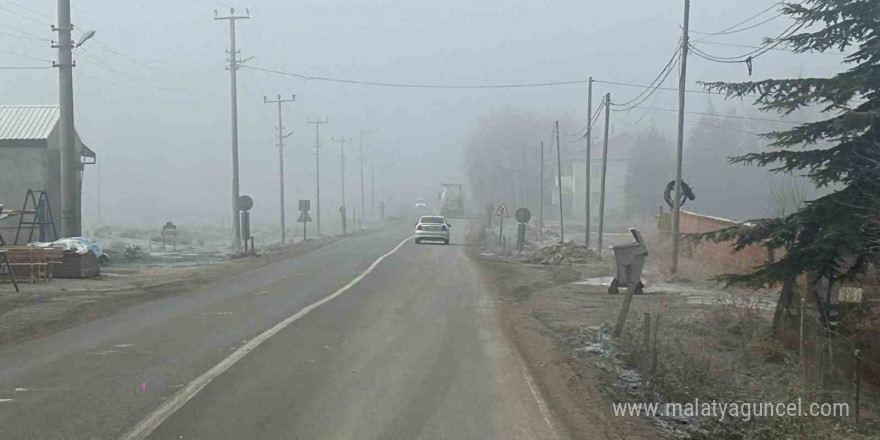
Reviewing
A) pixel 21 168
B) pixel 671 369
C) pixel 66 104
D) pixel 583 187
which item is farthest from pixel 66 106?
pixel 583 187

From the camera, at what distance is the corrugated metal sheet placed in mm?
34906

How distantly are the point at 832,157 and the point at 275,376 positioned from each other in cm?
897

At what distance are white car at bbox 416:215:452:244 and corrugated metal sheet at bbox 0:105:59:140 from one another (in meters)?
20.9

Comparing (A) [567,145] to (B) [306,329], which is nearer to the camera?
(B) [306,329]

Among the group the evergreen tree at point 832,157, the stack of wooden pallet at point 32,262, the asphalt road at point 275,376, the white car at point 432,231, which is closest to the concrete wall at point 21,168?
the stack of wooden pallet at point 32,262

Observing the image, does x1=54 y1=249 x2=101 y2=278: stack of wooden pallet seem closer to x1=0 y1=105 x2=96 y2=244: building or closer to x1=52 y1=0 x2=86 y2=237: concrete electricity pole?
x1=52 y1=0 x2=86 y2=237: concrete electricity pole

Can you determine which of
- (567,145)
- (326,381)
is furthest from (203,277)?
(567,145)

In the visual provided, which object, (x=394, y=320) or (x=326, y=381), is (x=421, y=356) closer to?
(x=326, y=381)

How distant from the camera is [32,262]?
2130 centimetres

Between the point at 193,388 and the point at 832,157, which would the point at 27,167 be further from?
the point at 832,157

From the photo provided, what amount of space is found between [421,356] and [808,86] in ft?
24.2

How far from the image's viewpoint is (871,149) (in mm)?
12312

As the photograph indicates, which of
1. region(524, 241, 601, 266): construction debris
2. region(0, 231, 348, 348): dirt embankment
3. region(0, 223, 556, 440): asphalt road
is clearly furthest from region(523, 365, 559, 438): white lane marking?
region(524, 241, 601, 266): construction debris

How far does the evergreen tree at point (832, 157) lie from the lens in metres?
11.9
